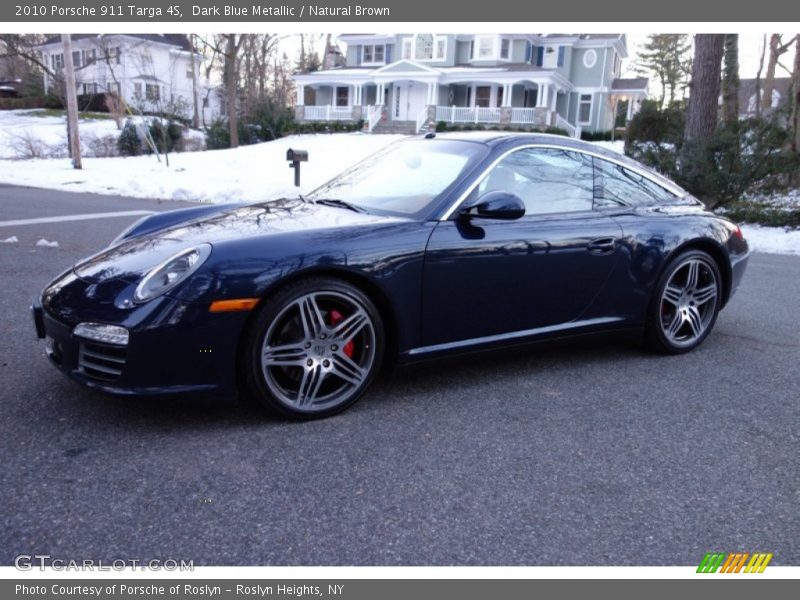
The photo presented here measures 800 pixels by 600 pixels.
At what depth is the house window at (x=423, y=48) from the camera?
43.5 meters

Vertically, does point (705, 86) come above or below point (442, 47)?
below

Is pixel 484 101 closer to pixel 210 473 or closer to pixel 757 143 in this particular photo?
pixel 757 143

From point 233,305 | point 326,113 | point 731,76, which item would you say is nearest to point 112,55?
point 326,113

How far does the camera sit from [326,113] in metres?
42.2

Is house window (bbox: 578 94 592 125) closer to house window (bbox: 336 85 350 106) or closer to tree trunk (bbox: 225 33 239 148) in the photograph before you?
house window (bbox: 336 85 350 106)

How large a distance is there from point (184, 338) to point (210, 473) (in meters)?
0.58

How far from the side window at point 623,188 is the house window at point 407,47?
41.7 meters

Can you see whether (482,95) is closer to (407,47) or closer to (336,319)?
(407,47)

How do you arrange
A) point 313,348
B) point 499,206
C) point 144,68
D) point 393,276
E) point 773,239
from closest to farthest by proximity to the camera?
1. point 313,348
2. point 393,276
3. point 499,206
4. point 773,239
5. point 144,68

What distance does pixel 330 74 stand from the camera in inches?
1724

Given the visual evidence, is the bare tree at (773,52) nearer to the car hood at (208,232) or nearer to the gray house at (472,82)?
the gray house at (472,82)

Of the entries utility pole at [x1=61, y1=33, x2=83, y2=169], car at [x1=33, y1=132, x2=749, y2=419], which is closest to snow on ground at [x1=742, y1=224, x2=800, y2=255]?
car at [x1=33, y1=132, x2=749, y2=419]

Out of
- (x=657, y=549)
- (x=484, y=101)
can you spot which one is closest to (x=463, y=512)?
(x=657, y=549)

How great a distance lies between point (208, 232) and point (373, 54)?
45.1 metres
